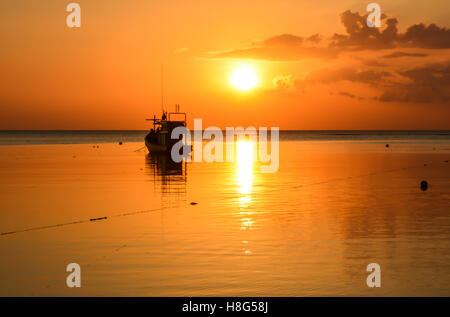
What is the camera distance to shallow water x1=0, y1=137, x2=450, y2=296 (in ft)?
39.5

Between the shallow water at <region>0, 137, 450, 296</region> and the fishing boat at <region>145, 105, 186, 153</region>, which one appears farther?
the fishing boat at <region>145, 105, 186, 153</region>

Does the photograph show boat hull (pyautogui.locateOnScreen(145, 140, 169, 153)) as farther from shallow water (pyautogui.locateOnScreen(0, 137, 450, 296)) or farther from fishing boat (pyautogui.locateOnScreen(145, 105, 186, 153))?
shallow water (pyautogui.locateOnScreen(0, 137, 450, 296))

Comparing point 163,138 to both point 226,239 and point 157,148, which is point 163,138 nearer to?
point 157,148

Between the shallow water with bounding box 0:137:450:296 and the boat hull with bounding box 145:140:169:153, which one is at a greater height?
the boat hull with bounding box 145:140:169:153

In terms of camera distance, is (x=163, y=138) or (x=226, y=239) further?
(x=163, y=138)

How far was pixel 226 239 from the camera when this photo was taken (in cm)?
1662

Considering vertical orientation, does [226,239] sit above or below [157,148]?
below

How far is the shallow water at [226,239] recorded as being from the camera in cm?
1205

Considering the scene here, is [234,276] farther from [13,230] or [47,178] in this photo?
[47,178]

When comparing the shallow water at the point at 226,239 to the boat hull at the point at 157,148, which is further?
the boat hull at the point at 157,148

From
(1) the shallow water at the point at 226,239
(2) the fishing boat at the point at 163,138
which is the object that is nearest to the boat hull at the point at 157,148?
(2) the fishing boat at the point at 163,138

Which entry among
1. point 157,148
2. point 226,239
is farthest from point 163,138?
point 226,239

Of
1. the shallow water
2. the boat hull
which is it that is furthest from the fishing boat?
the shallow water

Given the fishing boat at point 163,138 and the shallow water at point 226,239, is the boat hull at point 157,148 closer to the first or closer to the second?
the fishing boat at point 163,138
